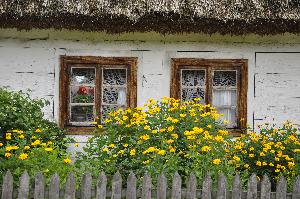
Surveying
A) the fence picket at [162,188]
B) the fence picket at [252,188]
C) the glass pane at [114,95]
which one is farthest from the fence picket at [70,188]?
the glass pane at [114,95]

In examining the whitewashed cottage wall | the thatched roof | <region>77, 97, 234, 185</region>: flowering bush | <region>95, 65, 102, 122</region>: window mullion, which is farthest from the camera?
<region>95, 65, 102, 122</region>: window mullion

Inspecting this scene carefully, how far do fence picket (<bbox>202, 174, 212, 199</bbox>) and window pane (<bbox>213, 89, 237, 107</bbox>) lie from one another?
301 cm

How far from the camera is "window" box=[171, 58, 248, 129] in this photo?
734cm

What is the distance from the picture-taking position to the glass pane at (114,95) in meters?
7.36

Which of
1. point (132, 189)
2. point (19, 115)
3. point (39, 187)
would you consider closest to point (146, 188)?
point (132, 189)

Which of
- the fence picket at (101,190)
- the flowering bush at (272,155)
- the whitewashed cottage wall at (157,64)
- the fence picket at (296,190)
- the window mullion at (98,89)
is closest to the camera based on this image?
the fence picket at (101,190)

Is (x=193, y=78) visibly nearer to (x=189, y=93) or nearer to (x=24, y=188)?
(x=189, y=93)

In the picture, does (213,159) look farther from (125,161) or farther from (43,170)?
(43,170)

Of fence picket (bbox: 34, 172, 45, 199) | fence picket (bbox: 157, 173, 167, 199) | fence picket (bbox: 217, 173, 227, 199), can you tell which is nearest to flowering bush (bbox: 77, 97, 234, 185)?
fence picket (bbox: 217, 173, 227, 199)

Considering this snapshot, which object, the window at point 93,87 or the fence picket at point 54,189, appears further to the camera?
the window at point 93,87

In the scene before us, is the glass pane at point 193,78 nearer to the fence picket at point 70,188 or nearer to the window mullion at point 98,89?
the window mullion at point 98,89

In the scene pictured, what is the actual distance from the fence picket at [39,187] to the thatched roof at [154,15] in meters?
2.71

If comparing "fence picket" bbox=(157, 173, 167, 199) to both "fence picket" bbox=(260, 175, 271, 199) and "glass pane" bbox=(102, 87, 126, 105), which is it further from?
"glass pane" bbox=(102, 87, 126, 105)

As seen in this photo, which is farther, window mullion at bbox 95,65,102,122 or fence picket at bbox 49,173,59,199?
window mullion at bbox 95,65,102,122
